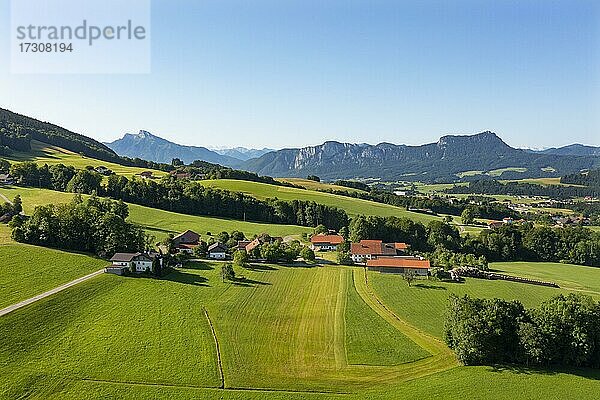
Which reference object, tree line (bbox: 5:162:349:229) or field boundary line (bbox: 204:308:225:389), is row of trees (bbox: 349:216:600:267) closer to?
tree line (bbox: 5:162:349:229)

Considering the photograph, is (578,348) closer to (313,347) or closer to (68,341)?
(313,347)

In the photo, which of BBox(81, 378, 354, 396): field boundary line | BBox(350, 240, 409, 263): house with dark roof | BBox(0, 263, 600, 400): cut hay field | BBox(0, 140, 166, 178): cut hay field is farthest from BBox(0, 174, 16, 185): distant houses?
BBox(81, 378, 354, 396): field boundary line

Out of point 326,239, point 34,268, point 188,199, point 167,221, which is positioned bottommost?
point 326,239

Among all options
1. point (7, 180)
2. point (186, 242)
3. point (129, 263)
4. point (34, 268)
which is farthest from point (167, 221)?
point (7, 180)

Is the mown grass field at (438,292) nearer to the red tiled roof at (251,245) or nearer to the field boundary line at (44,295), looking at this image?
the red tiled roof at (251,245)

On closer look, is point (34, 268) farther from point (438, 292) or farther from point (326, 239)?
point (326, 239)

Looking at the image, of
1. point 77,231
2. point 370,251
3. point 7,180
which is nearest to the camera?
point 77,231

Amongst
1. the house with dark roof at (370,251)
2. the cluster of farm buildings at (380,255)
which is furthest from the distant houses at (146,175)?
the house with dark roof at (370,251)
